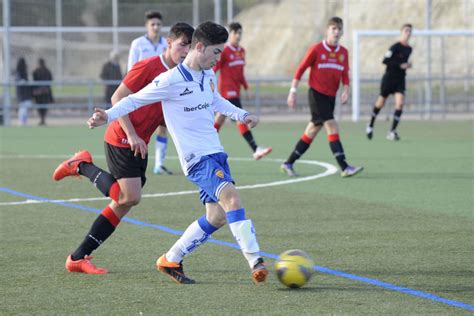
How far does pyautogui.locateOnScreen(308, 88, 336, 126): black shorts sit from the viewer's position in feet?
44.6

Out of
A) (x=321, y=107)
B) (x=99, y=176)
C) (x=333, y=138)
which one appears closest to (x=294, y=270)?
(x=99, y=176)

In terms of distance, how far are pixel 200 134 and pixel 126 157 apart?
80 centimetres

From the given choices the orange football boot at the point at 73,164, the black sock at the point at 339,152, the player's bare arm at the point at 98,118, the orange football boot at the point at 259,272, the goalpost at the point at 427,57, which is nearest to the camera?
the player's bare arm at the point at 98,118

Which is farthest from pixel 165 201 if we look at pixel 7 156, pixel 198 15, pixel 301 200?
pixel 198 15

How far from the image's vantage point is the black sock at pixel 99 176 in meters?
7.61

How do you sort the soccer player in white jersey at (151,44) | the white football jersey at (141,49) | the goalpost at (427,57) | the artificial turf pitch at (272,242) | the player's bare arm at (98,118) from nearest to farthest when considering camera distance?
the artificial turf pitch at (272,242), the player's bare arm at (98,118), the soccer player in white jersey at (151,44), the white football jersey at (141,49), the goalpost at (427,57)

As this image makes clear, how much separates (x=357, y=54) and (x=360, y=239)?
19347 millimetres

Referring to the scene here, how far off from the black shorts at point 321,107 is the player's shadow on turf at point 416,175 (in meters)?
0.99

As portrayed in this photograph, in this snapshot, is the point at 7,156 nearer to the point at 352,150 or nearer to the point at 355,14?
the point at 352,150

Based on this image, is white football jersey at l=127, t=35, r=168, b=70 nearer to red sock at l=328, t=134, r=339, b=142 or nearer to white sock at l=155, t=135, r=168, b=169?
white sock at l=155, t=135, r=168, b=169

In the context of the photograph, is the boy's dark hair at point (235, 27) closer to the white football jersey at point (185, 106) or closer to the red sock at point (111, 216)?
the red sock at point (111, 216)

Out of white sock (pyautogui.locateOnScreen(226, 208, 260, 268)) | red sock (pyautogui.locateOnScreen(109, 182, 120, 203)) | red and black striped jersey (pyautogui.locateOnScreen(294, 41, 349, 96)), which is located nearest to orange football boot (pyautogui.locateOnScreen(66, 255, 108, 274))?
red sock (pyautogui.locateOnScreen(109, 182, 120, 203))

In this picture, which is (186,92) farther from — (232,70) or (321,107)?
(232,70)

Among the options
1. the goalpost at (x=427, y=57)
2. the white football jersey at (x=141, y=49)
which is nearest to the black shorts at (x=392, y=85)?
the goalpost at (x=427, y=57)
